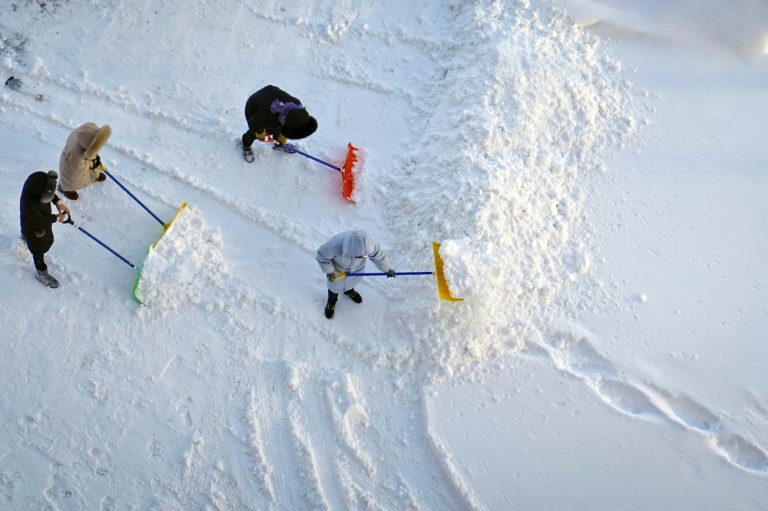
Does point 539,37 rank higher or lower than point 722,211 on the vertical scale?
higher

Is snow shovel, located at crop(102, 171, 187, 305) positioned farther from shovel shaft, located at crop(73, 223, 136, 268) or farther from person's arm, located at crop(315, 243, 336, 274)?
person's arm, located at crop(315, 243, 336, 274)

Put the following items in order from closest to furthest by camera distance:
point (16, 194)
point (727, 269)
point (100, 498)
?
point (100, 498) < point (727, 269) < point (16, 194)

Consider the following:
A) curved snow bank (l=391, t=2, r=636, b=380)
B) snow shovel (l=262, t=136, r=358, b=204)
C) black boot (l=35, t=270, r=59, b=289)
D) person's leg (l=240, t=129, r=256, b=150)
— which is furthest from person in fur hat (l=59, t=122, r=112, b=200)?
curved snow bank (l=391, t=2, r=636, b=380)

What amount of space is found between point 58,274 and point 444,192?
295cm

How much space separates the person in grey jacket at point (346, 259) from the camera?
3385 millimetres

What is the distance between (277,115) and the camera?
12.9ft

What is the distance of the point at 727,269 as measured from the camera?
4.01 metres

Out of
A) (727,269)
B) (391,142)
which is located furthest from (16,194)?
(727,269)

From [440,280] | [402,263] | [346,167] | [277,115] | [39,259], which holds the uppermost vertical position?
[277,115]

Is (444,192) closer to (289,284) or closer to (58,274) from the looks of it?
(289,284)

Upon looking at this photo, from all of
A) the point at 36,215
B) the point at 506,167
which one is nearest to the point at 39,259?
the point at 36,215

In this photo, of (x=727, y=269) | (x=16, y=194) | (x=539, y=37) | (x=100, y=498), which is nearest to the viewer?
(x=100, y=498)

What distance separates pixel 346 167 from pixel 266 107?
77cm

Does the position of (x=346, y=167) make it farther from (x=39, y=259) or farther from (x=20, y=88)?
(x=20, y=88)
